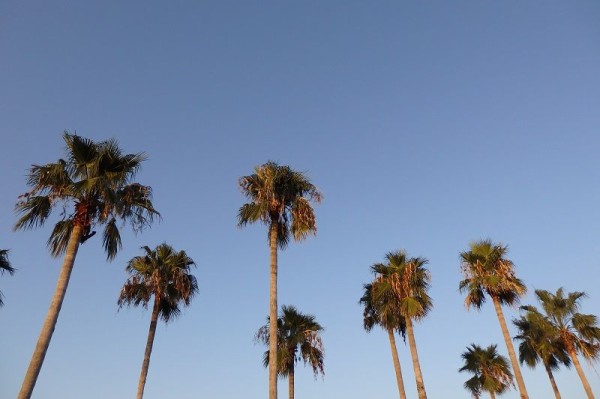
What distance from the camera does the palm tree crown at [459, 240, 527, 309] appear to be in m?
32.2

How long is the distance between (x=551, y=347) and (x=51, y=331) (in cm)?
4085

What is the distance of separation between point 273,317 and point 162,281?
35.3ft

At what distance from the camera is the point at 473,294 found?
33.3 metres

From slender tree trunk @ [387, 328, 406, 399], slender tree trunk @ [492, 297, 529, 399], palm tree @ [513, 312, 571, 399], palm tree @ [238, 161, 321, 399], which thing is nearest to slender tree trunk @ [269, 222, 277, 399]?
palm tree @ [238, 161, 321, 399]

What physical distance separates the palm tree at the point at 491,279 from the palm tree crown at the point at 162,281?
20.4 metres

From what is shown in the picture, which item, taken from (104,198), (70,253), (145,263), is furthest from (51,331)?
(145,263)

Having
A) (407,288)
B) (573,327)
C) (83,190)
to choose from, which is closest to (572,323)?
(573,327)

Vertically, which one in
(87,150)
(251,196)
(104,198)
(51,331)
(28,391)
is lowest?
(28,391)

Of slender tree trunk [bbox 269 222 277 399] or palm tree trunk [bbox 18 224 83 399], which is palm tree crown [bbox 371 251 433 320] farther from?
palm tree trunk [bbox 18 224 83 399]

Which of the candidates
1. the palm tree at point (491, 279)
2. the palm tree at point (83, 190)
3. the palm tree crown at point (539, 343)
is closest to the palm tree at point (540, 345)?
the palm tree crown at point (539, 343)

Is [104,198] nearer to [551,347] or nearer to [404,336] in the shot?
Answer: [404,336]

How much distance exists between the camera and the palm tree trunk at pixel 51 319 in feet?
43.9

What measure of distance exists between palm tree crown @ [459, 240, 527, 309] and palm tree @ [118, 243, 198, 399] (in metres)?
20.4

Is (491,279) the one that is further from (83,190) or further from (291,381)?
(83,190)
